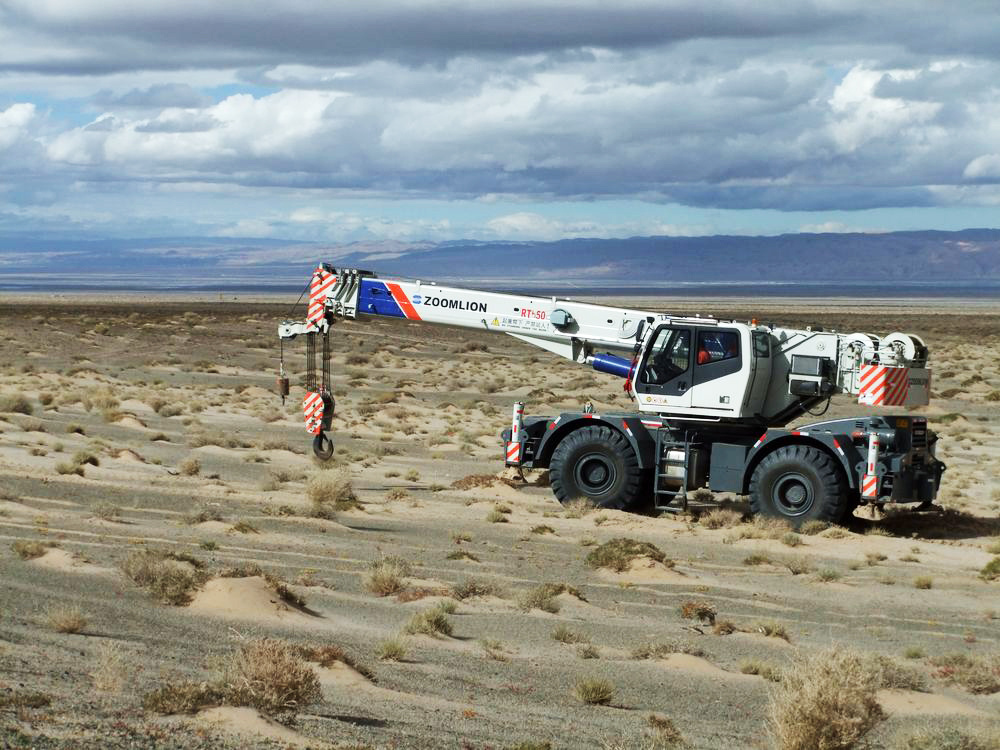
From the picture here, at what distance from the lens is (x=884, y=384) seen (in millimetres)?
20281

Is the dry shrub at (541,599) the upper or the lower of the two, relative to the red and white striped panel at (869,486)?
lower

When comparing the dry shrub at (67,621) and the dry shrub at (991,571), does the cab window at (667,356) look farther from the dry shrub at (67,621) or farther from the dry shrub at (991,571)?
the dry shrub at (67,621)

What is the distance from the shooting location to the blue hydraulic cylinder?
22156 mm

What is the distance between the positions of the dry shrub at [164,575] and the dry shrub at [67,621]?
5.46ft

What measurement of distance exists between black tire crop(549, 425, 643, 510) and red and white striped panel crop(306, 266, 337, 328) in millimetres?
4538

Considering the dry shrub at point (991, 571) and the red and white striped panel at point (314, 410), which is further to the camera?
the red and white striped panel at point (314, 410)

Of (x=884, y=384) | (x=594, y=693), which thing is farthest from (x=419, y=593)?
(x=884, y=384)

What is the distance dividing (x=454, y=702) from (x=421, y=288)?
41.1 feet

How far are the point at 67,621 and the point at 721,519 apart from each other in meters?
12.2

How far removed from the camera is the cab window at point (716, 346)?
21141 millimetres

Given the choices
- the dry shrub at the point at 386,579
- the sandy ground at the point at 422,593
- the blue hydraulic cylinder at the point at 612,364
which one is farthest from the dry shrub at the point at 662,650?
the blue hydraulic cylinder at the point at 612,364

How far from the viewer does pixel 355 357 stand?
198 ft

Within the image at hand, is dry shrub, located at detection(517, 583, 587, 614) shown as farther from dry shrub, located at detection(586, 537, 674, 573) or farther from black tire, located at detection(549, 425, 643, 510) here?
black tire, located at detection(549, 425, 643, 510)

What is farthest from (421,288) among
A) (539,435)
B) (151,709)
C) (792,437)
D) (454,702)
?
(151,709)
